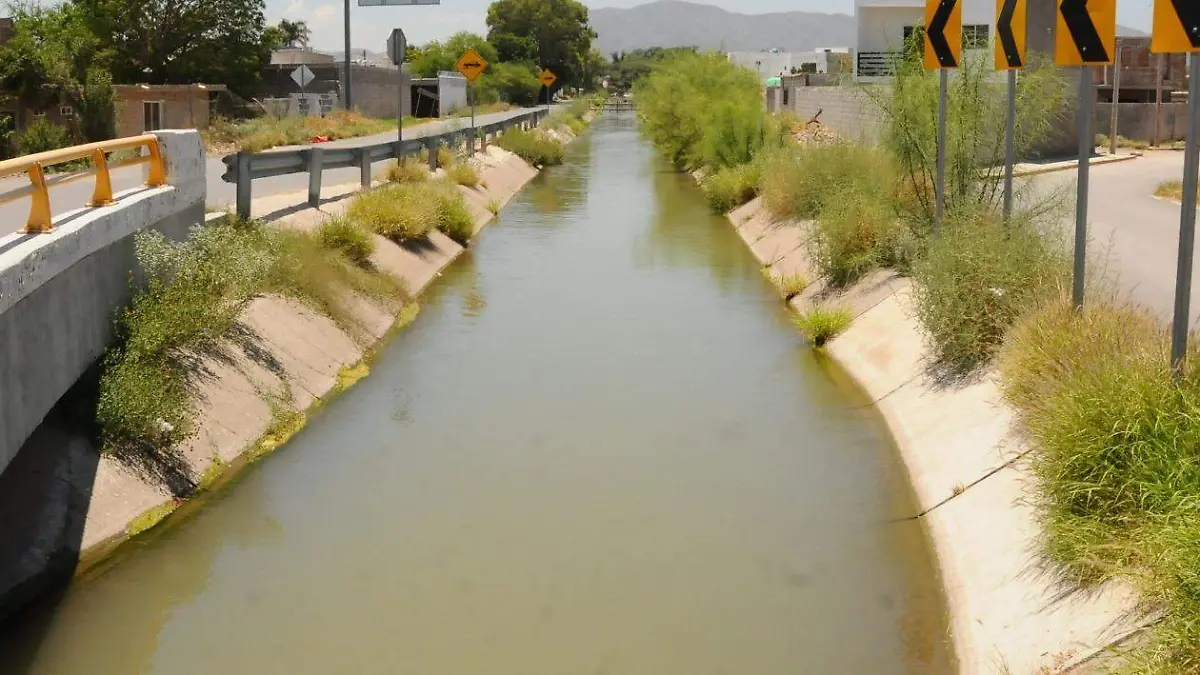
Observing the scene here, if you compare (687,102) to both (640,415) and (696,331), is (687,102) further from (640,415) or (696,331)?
(640,415)

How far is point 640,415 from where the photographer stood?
13859 millimetres

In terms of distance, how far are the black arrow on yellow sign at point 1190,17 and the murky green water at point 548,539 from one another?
375 centimetres

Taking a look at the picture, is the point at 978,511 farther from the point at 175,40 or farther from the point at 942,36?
the point at 175,40

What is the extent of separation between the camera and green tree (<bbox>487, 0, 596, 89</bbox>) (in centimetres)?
14200

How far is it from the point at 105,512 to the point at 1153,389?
6.98 metres

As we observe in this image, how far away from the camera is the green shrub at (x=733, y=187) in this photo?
1266 inches

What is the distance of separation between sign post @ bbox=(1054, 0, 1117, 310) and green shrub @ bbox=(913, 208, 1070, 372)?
137 centimetres

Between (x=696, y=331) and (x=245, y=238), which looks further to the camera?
(x=696, y=331)

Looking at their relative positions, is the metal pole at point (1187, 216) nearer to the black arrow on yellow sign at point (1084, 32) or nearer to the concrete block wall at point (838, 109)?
the black arrow on yellow sign at point (1084, 32)

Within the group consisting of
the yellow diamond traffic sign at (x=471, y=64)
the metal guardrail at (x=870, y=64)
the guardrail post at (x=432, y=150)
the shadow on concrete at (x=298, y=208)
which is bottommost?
the shadow on concrete at (x=298, y=208)

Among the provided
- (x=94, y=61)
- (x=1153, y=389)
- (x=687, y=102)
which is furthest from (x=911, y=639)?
(x=94, y=61)

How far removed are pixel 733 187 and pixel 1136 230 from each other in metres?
12.3

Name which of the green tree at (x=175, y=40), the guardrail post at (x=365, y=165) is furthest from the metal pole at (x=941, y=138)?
the green tree at (x=175, y=40)

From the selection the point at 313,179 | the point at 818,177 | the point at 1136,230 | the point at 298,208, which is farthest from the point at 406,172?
the point at 1136,230
